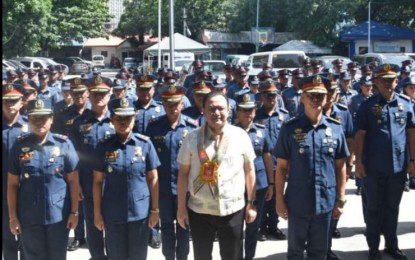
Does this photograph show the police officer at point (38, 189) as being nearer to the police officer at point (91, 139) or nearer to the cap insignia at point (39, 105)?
the cap insignia at point (39, 105)

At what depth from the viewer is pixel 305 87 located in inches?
165

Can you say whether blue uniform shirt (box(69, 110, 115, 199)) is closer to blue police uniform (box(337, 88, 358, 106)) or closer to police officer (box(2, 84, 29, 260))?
police officer (box(2, 84, 29, 260))

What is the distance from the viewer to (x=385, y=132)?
5043 millimetres

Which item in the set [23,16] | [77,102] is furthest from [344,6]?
[77,102]

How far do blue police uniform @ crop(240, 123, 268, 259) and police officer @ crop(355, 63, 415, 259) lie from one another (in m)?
0.90

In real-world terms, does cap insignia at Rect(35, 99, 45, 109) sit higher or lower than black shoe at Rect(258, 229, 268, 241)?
higher

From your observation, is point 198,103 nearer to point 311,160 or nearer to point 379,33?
point 311,160

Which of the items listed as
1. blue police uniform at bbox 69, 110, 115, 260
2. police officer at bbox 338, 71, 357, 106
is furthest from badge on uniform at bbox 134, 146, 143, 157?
police officer at bbox 338, 71, 357, 106

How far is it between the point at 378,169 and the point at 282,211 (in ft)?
4.10

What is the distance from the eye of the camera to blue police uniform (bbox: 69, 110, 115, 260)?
5.02 meters

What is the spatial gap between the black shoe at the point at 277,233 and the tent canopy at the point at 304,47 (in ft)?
93.4

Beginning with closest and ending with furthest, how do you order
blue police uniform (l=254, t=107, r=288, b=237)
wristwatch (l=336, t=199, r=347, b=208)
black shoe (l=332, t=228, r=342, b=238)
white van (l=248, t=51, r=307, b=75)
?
wristwatch (l=336, t=199, r=347, b=208) < blue police uniform (l=254, t=107, r=288, b=237) < black shoe (l=332, t=228, r=342, b=238) < white van (l=248, t=51, r=307, b=75)

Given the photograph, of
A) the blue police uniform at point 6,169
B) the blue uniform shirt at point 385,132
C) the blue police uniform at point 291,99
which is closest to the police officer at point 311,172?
the blue uniform shirt at point 385,132

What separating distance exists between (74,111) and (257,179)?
7.24 feet
